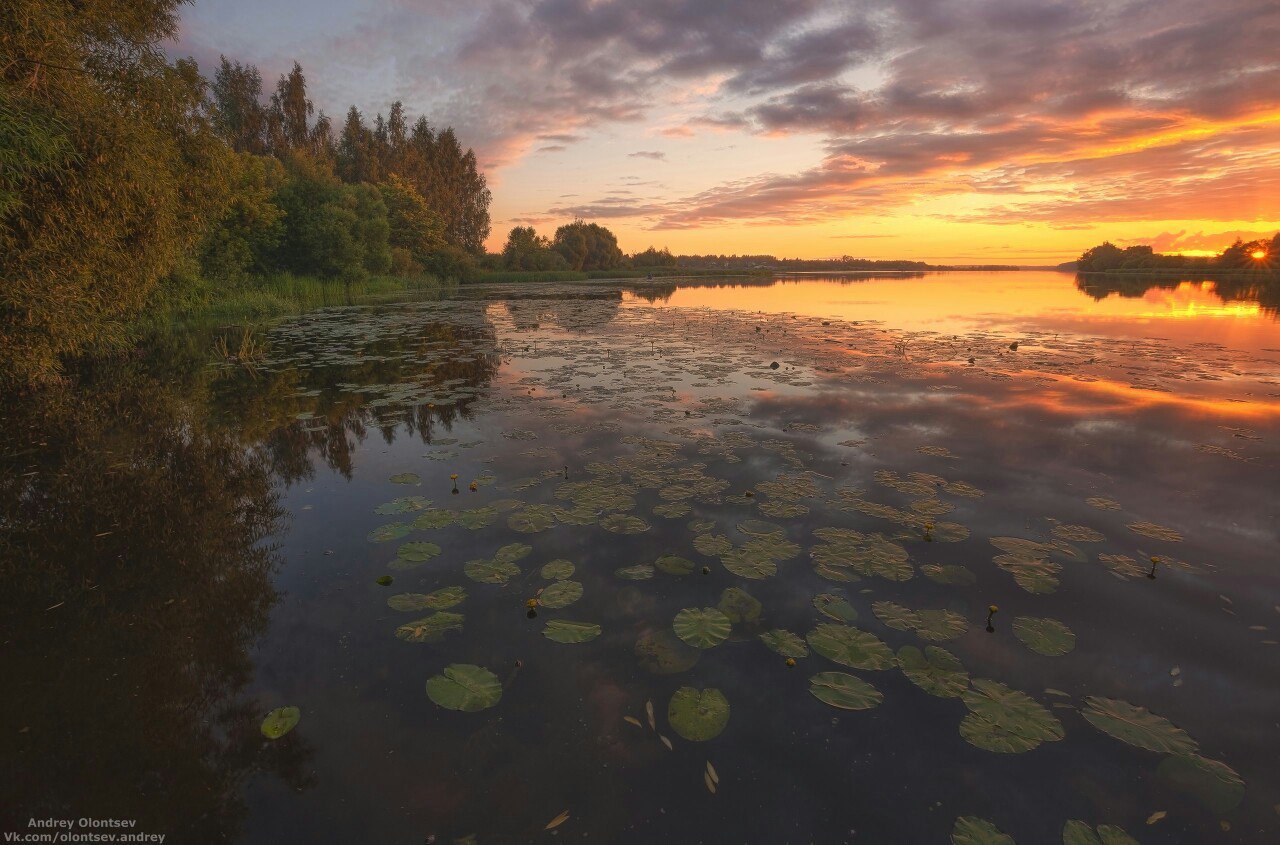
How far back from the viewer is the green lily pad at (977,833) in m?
2.91

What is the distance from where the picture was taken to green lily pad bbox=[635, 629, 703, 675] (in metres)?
4.27

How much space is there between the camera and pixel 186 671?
417 cm

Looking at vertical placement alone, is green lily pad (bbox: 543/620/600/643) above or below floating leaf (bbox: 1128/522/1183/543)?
below

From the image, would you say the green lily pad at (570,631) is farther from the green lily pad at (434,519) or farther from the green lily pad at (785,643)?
the green lily pad at (434,519)

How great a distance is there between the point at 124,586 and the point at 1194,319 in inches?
1713

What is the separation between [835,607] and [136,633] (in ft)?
20.8

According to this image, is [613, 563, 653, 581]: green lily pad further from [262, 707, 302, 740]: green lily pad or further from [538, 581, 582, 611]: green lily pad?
[262, 707, 302, 740]: green lily pad

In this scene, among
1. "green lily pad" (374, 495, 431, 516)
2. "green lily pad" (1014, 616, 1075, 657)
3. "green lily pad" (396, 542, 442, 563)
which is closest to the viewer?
"green lily pad" (1014, 616, 1075, 657)

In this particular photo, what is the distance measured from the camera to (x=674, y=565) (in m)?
5.65

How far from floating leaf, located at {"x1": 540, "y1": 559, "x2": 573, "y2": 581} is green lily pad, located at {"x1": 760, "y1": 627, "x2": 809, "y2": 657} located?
2.10 metres

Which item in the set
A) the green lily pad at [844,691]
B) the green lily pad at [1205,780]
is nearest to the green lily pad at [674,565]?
the green lily pad at [844,691]

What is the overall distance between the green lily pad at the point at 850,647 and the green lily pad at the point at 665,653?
1057 mm

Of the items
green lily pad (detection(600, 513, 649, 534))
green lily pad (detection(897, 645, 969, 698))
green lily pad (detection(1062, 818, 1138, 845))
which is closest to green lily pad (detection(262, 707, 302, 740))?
green lily pad (detection(600, 513, 649, 534))

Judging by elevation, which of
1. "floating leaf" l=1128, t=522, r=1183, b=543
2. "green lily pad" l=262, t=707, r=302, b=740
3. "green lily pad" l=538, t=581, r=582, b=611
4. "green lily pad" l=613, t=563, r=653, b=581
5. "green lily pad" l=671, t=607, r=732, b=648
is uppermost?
"floating leaf" l=1128, t=522, r=1183, b=543
